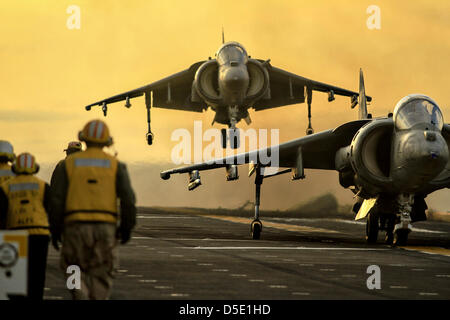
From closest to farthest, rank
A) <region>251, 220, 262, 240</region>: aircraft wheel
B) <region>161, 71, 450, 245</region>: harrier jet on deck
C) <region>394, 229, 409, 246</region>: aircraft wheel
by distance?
1. <region>161, 71, 450, 245</region>: harrier jet on deck
2. <region>394, 229, 409, 246</region>: aircraft wheel
3. <region>251, 220, 262, 240</region>: aircraft wheel

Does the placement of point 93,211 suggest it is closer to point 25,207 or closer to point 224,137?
point 25,207

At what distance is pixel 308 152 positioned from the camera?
24.1 metres

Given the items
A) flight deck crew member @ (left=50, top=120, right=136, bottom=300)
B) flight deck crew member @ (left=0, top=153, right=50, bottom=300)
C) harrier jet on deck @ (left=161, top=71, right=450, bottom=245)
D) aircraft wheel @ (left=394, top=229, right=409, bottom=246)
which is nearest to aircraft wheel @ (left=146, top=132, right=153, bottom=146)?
harrier jet on deck @ (left=161, top=71, right=450, bottom=245)

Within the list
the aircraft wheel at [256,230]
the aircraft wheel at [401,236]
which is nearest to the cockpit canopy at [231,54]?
the aircraft wheel at [256,230]

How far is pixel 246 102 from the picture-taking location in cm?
4231

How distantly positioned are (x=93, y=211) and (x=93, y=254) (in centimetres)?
41

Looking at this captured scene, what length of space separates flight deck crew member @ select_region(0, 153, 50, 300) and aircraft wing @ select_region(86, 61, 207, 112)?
121ft

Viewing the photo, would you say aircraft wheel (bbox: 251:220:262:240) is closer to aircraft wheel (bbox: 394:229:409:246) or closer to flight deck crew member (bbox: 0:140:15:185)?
aircraft wheel (bbox: 394:229:409:246)

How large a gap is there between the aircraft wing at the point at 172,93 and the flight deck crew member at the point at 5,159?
35272 mm

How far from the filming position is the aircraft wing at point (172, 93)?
47.8 m

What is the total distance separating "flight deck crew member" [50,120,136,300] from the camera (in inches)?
325

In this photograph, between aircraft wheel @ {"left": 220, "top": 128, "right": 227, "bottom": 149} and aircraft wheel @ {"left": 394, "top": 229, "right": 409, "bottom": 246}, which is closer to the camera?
aircraft wheel @ {"left": 394, "top": 229, "right": 409, "bottom": 246}

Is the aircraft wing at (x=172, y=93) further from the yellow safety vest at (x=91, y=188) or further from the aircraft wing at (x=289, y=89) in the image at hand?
the yellow safety vest at (x=91, y=188)
